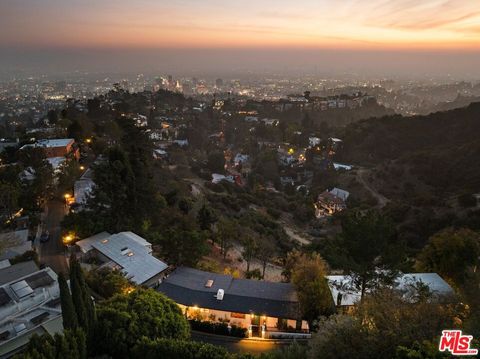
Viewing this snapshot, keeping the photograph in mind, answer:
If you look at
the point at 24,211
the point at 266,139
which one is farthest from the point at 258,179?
the point at 24,211

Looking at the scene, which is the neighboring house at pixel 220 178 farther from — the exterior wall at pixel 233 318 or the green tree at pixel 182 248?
the exterior wall at pixel 233 318

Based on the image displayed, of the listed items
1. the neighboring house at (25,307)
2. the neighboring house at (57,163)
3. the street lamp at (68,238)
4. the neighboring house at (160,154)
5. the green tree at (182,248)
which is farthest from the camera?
the neighboring house at (160,154)

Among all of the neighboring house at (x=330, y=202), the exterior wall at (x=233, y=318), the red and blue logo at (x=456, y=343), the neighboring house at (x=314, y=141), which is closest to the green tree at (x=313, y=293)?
the exterior wall at (x=233, y=318)

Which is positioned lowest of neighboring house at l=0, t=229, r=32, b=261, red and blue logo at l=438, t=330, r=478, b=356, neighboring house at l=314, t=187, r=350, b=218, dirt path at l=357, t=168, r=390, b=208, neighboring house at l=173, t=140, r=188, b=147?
neighboring house at l=314, t=187, r=350, b=218

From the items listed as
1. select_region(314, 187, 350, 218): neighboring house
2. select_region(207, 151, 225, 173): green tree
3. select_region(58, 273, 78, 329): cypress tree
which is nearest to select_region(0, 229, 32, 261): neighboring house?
select_region(58, 273, 78, 329): cypress tree

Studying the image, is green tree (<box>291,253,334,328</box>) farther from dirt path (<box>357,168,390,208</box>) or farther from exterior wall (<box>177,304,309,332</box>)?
dirt path (<box>357,168,390,208</box>)

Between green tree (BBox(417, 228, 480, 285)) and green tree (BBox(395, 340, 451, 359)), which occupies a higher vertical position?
green tree (BBox(395, 340, 451, 359))

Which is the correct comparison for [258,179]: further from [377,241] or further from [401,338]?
[401,338]
